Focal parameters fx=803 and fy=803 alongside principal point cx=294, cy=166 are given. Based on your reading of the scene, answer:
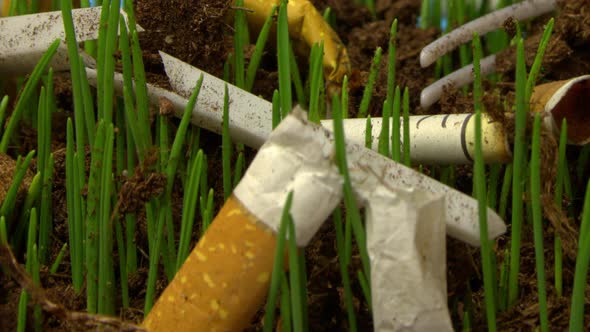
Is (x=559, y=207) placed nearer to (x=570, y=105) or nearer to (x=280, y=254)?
(x=570, y=105)

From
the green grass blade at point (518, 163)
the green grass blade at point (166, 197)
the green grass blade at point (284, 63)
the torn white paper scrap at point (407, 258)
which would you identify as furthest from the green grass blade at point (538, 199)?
the green grass blade at point (166, 197)

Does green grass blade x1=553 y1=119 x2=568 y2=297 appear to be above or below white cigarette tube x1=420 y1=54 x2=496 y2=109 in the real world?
below

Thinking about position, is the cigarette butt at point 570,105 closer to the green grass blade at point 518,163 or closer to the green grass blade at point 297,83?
the green grass blade at point 518,163

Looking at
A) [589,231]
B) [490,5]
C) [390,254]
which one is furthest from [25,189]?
[490,5]

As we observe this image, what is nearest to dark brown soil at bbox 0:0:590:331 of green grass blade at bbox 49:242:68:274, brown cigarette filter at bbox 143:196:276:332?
green grass blade at bbox 49:242:68:274

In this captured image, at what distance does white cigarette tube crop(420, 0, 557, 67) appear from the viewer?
4.02ft

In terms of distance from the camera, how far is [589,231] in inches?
28.7

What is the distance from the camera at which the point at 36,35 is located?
3.65 feet

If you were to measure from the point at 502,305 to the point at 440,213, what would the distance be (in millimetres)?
265

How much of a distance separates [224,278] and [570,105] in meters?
0.53

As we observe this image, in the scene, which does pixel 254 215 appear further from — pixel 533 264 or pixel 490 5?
pixel 490 5

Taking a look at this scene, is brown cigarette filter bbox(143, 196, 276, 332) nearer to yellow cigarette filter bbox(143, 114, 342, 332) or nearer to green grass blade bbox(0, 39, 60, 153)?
yellow cigarette filter bbox(143, 114, 342, 332)

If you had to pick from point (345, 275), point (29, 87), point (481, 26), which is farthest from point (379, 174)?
point (481, 26)

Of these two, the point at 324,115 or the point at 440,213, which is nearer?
the point at 440,213
